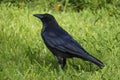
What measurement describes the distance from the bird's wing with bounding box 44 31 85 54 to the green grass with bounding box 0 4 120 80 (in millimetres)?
258

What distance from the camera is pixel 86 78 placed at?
5.54 meters

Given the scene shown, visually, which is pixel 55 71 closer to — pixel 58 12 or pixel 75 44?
pixel 75 44

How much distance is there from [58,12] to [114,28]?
1.67 m

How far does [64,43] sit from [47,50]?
37.0 inches

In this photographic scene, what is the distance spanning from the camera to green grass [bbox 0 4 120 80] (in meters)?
5.65

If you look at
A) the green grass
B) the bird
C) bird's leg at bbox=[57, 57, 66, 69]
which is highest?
the bird

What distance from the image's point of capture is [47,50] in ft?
21.9

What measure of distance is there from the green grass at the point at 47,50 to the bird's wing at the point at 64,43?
26 centimetres

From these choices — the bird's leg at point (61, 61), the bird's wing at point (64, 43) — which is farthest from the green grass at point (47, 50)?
the bird's wing at point (64, 43)

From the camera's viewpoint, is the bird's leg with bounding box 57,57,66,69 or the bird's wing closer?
the bird's wing

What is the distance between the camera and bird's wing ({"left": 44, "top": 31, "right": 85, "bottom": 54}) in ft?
18.6

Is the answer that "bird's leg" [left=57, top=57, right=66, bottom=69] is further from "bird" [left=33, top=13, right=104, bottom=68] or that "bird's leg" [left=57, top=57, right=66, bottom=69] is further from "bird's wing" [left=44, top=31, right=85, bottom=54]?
"bird's wing" [left=44, top=31, right=85, bottom=54]

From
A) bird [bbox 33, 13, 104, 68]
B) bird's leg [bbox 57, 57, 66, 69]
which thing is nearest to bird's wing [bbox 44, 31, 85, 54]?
bird [bbox 33, 13, 104, 68]

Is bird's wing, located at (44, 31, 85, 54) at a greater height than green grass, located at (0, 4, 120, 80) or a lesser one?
greater
